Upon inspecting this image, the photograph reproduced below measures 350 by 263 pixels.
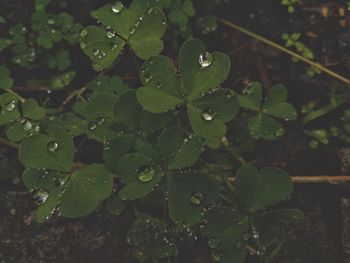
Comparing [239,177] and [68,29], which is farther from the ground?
[68,29]

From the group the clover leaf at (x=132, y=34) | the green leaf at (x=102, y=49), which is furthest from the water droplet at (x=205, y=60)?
the green leaf at (x=102, y=49)

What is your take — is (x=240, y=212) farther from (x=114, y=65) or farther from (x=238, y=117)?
(x=114, y=65)

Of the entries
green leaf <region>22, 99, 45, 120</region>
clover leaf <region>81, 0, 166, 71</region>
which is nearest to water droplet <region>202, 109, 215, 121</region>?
clover leaf <region>81, 0, 166, 71</region>

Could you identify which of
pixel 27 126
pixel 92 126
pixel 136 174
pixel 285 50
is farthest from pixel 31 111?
pixel 285 50

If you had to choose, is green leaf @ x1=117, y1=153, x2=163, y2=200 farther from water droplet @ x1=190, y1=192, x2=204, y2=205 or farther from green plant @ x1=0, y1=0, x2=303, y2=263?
water droplet @ x1=190, y1=192, x2=204, y2=205

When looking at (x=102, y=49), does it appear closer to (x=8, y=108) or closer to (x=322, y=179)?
(x=8, y=108)

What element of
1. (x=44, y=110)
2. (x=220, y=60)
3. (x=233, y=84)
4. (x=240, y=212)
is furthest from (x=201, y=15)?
(x=240, y=212)

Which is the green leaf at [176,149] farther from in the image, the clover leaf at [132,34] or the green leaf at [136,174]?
the clover leaf at [132,34]
